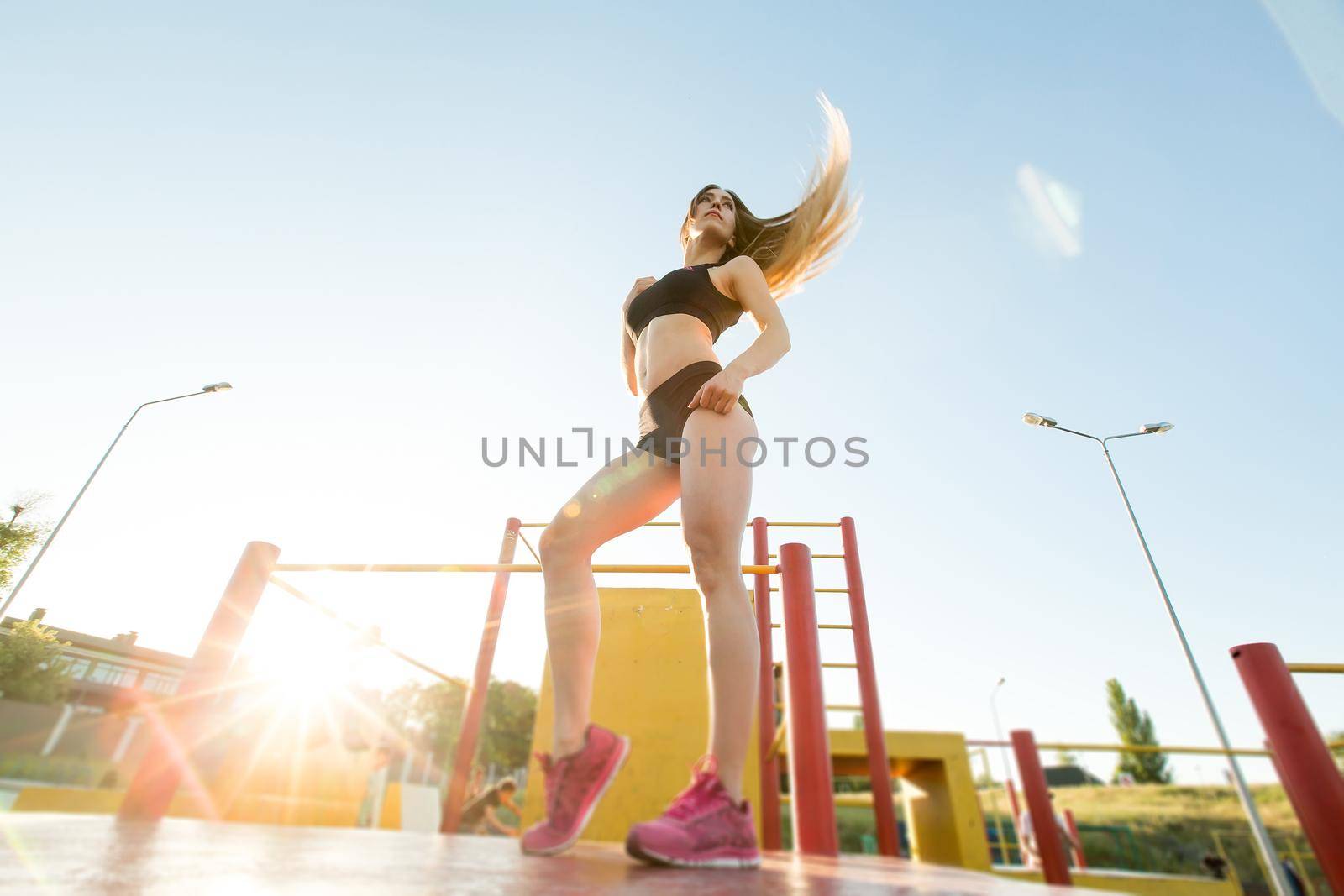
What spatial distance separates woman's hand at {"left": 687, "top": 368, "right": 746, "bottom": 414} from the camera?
1382 mm

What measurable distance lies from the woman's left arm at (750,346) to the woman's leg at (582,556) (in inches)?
8.8

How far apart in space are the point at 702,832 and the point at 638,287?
1.49 meters

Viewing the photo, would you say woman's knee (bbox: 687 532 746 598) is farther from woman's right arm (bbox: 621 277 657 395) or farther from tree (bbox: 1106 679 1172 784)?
tree (bbox: 1106 679 1172 784)

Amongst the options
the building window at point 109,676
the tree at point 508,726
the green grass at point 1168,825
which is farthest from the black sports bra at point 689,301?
the tree at point 508,726

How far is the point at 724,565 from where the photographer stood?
4.39ft

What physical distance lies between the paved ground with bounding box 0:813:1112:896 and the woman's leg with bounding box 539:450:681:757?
11.5 inches

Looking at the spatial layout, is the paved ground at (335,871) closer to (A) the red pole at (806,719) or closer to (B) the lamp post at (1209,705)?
(A) the red pole at (806,719)

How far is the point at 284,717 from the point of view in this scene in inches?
377

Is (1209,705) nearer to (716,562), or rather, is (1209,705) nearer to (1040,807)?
(1040,807)

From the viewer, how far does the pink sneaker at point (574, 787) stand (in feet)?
3.80

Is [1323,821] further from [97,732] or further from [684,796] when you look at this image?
[97,732]

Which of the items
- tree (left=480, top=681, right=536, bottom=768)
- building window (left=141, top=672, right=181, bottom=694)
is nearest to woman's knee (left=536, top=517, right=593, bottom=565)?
building window (left=141, top=672, right=181, bottom=694)

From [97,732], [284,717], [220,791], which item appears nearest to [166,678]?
[97,732]

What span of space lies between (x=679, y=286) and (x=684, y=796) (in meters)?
1.25
